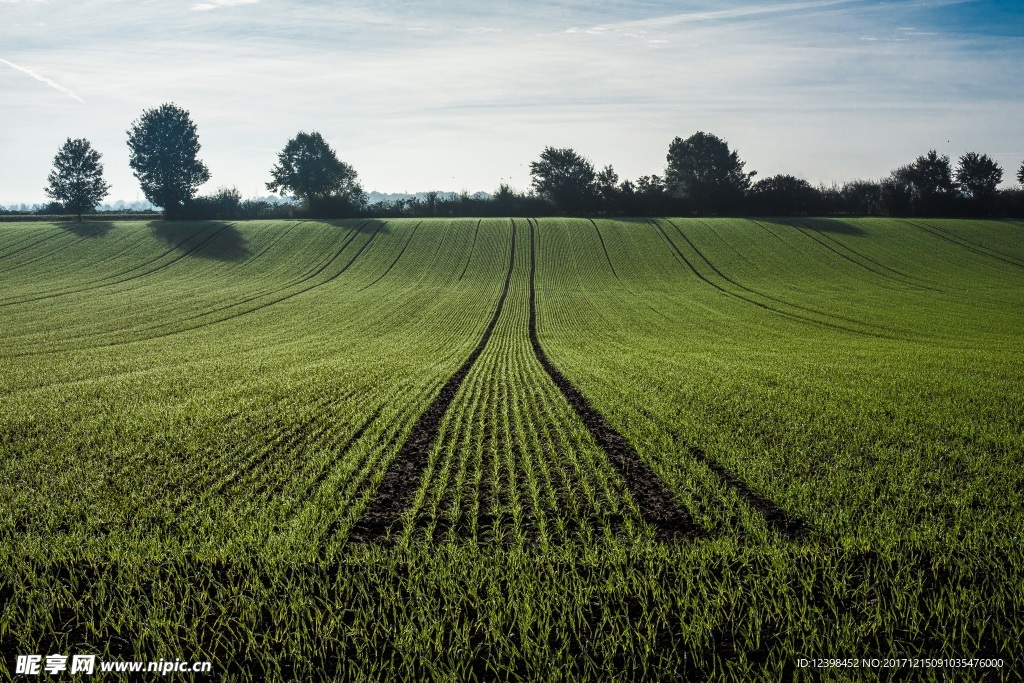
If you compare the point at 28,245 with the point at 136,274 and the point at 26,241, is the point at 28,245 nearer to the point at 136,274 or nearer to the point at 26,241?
the point at 26,241

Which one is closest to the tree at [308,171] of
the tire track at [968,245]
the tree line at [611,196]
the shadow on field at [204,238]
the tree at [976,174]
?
the tree line at [611,196]

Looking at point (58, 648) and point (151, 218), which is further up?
point (151, 218)

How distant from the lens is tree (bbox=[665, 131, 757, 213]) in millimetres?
81438

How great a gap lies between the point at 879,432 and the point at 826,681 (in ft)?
26.4

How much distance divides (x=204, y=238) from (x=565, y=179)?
171ft

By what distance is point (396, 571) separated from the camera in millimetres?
6133

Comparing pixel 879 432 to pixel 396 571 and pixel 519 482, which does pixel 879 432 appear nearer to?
pixel 519 482

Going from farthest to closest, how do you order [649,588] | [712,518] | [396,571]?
[712,518] → [396,571] → [649,588]

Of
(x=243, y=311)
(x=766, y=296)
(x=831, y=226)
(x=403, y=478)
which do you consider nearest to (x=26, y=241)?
(x=243, y=311)

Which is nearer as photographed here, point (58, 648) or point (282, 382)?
point (58, 648)

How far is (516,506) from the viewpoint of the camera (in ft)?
26.3

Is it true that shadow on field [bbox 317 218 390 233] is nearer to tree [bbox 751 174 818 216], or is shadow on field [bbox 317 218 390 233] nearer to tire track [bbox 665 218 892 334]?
tire track [bbox 665 218 892 334]

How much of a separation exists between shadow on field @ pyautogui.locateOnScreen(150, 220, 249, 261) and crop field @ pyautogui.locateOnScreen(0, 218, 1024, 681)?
34.2 metres

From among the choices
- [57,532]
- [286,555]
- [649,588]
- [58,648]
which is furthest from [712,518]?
[57,532]
